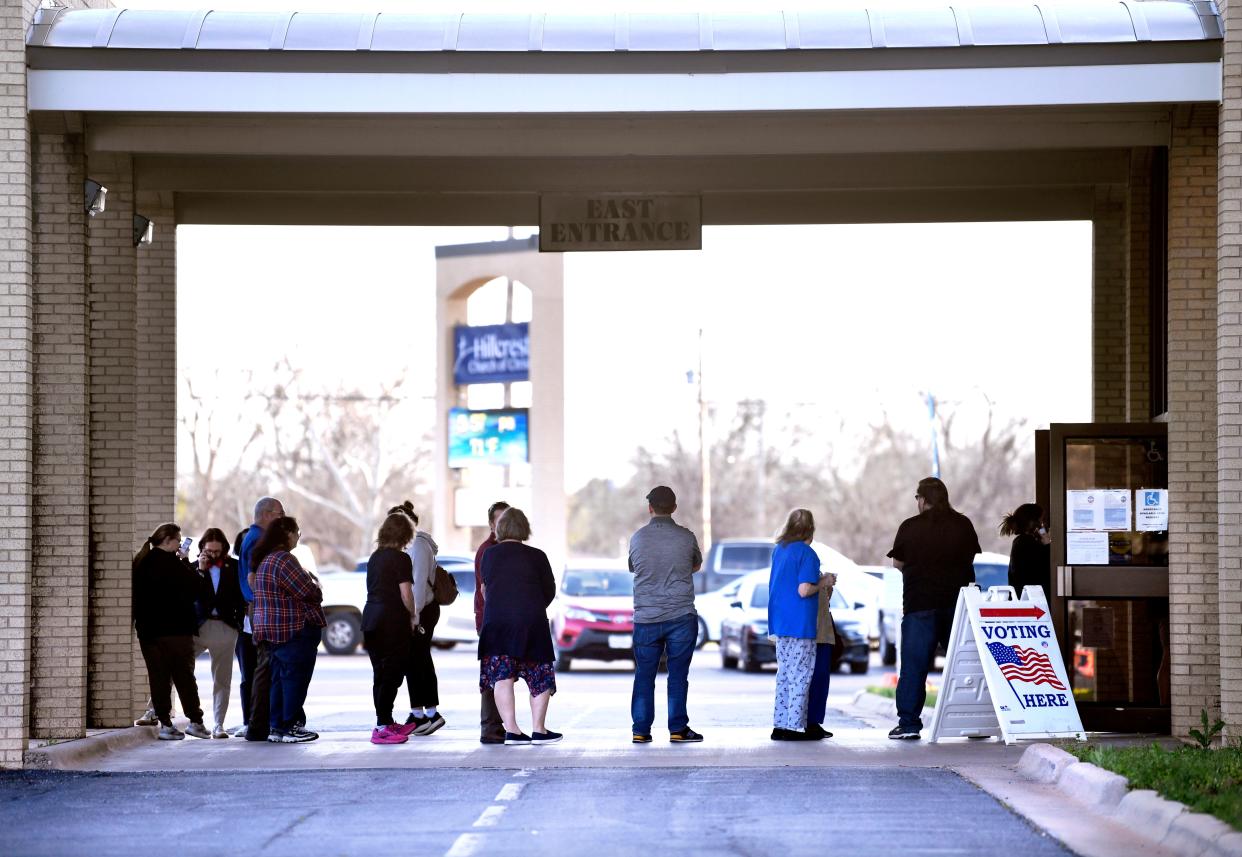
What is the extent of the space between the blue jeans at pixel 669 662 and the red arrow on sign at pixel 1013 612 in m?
2.19

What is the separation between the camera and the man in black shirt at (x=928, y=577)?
13594mm

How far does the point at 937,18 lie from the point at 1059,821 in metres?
5.94

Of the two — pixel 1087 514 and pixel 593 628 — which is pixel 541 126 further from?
pixel 593 628

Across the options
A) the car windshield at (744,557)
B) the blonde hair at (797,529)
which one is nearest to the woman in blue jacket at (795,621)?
the blonde hair at (797,529)

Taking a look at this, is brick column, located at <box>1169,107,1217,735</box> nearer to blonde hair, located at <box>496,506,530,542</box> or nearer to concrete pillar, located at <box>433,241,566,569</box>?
blonde hair, located at <box>496,506,530,542</box>

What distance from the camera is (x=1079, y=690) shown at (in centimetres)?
1606

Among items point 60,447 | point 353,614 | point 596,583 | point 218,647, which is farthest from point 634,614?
point 353,614

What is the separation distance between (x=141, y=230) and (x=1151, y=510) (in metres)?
8.82

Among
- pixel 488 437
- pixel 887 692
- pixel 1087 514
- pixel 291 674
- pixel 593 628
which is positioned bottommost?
pixel 887 692

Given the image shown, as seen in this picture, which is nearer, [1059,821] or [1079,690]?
[1059,821]

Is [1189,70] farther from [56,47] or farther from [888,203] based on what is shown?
[56,47]

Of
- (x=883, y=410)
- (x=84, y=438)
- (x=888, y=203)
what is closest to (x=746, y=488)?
(x=883, y=410)

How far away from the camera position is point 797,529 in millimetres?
13805

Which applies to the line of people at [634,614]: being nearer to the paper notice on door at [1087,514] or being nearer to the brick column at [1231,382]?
the paper notice on door at [1087,514]
